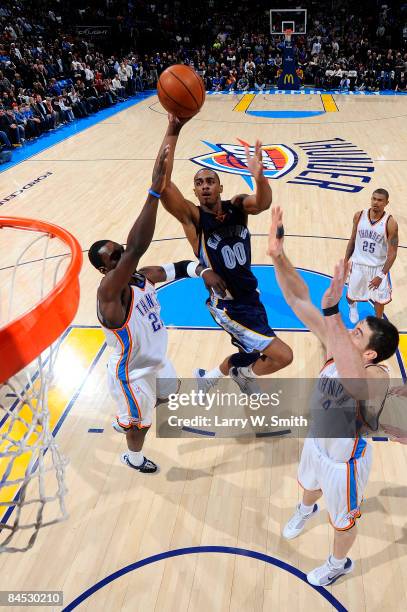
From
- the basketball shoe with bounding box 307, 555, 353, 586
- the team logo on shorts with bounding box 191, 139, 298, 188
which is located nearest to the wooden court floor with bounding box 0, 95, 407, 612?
the basketball shoe with bounding box 307, 555, 353, 586

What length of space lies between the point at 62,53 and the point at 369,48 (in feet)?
43.0

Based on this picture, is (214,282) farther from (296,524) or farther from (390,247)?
(390,247)

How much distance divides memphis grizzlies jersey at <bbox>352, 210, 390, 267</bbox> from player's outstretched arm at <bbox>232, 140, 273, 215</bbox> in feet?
5.40

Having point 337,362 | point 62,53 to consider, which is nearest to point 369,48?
point 62,53

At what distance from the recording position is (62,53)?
19.1 metres

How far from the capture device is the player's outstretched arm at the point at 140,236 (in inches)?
96.0

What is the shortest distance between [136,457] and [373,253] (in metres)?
3.05

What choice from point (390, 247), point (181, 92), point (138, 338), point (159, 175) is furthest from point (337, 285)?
point (390, 247)

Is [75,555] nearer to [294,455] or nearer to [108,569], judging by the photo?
[108,569]

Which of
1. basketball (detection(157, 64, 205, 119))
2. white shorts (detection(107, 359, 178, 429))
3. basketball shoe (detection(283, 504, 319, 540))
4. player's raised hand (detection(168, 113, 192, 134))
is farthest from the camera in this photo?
basketball (detection(157, 64, 205, 119))

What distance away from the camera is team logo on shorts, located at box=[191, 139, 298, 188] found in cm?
1028

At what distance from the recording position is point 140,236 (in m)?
2.53

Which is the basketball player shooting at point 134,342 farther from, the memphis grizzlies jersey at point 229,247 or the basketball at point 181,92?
the basketball at point 181,92

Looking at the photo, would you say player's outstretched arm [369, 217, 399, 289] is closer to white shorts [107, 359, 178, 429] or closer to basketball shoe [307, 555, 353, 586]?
white shorts [107, 359, 178, 429]
